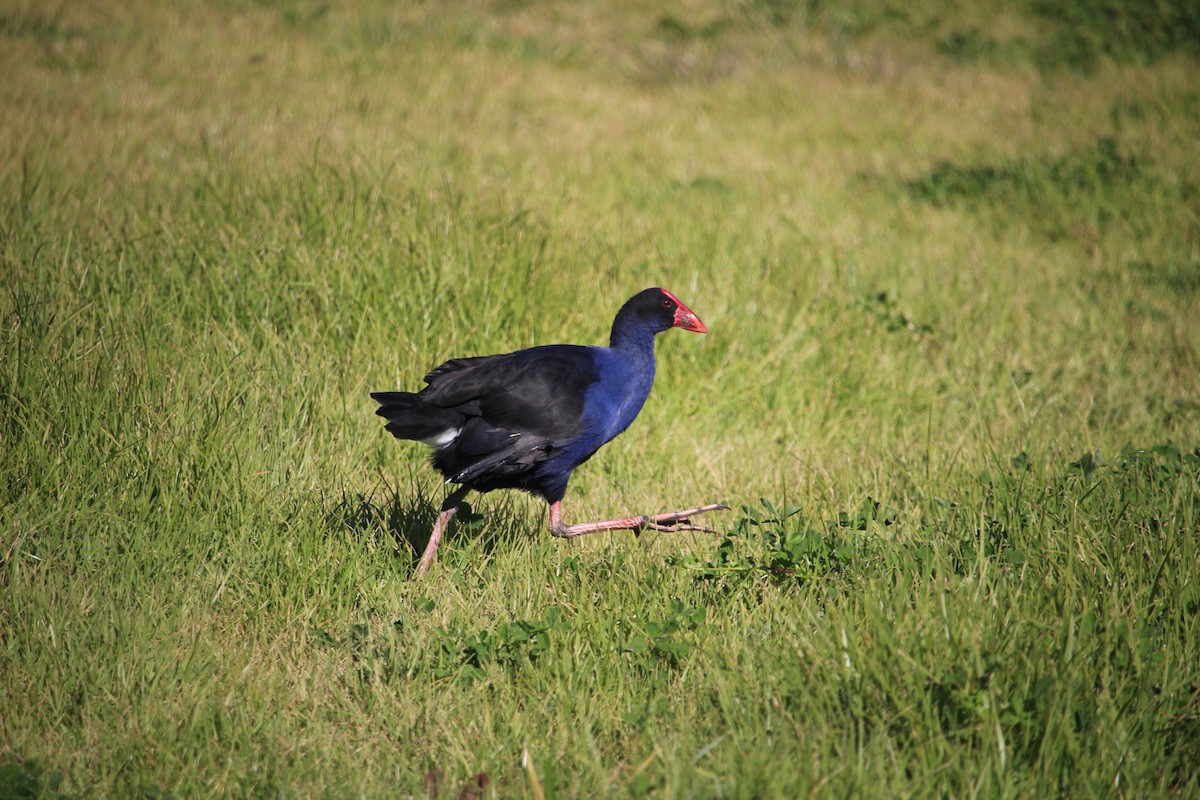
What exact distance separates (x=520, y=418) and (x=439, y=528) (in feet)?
1.71

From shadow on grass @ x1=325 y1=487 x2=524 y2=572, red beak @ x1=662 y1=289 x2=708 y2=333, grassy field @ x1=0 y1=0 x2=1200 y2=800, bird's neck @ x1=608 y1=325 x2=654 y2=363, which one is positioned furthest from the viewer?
red beak @ x1=662 y1=289 x2=708 y2=333

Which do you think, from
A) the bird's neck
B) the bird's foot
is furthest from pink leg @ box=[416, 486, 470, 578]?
the bird's neck

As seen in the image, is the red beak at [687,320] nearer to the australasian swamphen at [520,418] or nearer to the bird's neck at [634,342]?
the bird's neck at [634,342]

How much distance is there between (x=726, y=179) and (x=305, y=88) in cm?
374

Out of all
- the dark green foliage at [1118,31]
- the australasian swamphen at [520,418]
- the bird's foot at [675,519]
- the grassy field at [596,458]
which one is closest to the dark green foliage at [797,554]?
the grassy field at [596,458]

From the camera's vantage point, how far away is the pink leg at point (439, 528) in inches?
142

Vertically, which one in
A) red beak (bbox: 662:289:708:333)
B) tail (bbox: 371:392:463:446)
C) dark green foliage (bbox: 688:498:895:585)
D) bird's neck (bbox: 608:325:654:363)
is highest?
red beak (bbox: 662:289:708:333)

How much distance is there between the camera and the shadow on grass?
3730 millimetres

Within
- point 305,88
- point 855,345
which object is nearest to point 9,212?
point 305,88

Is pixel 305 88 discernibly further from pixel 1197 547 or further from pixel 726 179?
pixel 1197 547

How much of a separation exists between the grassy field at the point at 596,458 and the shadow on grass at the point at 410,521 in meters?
0.03

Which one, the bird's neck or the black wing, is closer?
the black wing

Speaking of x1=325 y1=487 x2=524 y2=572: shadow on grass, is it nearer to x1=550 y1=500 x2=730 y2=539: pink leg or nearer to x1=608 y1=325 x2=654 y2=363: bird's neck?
x1=550 y1=500 x2=730 y2=539: pink leg

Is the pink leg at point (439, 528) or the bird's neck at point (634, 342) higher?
the bird's neck at point (634, 342)
